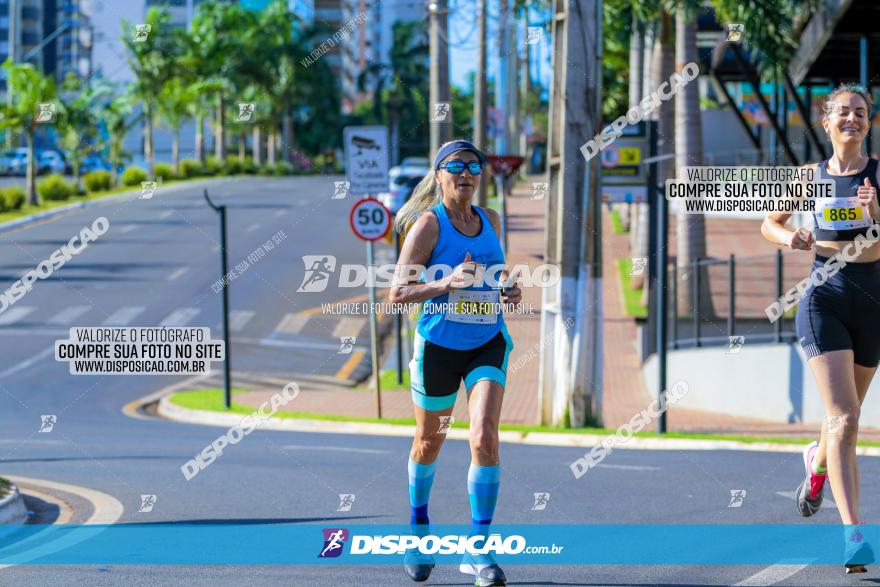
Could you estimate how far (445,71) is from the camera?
21859 mm

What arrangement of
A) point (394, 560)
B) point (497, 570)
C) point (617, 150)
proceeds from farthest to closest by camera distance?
point (617, 150)
point (394, 560)
point (497, 570)

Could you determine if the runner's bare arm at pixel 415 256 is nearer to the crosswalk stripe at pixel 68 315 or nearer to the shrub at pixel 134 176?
the crosswalk stripe at pixel 68 315

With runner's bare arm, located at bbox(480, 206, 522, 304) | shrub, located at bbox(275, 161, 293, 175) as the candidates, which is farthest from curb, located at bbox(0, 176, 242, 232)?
runner's bare arm, located at bbox(480, 206, 522, 304)

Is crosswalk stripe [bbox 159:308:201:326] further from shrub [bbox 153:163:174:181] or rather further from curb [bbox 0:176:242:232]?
shrub [bbox 153:163:174:181]

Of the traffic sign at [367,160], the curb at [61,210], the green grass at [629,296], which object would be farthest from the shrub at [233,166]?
the traffic sign at [367,160]

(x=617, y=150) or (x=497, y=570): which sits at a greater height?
(x=617, y=150)

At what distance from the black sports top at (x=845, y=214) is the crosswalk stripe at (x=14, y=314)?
79.9 ft

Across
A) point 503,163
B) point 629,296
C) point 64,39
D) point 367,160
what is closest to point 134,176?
point 629,296

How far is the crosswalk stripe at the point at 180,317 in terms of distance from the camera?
28.1m

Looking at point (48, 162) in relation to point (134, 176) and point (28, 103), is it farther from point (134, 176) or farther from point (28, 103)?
point (28, 103)

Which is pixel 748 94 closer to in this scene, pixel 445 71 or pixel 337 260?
pixel 337 260

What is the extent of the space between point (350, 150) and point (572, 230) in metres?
3.59

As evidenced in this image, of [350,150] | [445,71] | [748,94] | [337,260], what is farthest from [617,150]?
[748,94]

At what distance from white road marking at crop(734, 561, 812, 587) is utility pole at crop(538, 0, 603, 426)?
27.8 feet
